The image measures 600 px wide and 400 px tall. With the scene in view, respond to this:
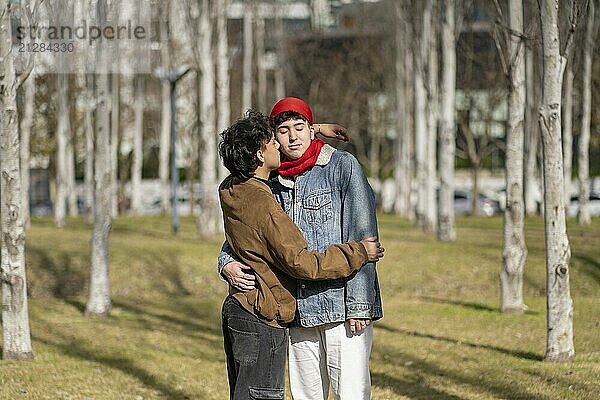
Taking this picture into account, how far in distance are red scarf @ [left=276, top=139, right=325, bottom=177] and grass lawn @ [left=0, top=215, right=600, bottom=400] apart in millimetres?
3816

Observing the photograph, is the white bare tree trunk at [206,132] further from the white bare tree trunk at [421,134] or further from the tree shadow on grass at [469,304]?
the tree shadow on grass at [469,304]

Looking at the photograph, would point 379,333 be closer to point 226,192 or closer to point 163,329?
point 163,329

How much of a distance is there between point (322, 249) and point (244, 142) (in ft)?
2.45

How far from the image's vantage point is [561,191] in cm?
1030

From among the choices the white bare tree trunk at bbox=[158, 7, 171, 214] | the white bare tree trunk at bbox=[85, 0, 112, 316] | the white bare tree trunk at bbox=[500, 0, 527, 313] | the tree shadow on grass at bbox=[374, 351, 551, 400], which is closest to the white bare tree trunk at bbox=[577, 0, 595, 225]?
the white bare tree trunk at bbox=[158, 7, 171, 214]

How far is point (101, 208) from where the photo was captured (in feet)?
50.0

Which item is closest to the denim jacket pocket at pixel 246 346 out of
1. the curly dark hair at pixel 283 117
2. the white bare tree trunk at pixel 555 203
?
the curly dark hair at pixel 283 117

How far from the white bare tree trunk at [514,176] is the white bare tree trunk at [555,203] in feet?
10.1

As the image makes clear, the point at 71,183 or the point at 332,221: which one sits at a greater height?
the point at 332,221

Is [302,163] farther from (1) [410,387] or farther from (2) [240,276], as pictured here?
(1) [410,387]

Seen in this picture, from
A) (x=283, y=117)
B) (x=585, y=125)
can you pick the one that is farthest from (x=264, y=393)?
(x=585, y=125)

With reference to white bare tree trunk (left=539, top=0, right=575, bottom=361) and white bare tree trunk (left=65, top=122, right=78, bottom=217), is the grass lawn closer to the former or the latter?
white bare tree trunk (left=539, top=0, right=575, bottom=361)

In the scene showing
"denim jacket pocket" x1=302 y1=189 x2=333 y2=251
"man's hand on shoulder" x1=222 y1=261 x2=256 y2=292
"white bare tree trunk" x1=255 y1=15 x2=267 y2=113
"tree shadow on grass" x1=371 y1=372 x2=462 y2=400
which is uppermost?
"white bare tree trunk" x1=255 y1=15 x2=267 y2=113

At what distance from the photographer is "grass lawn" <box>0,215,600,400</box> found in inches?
385
